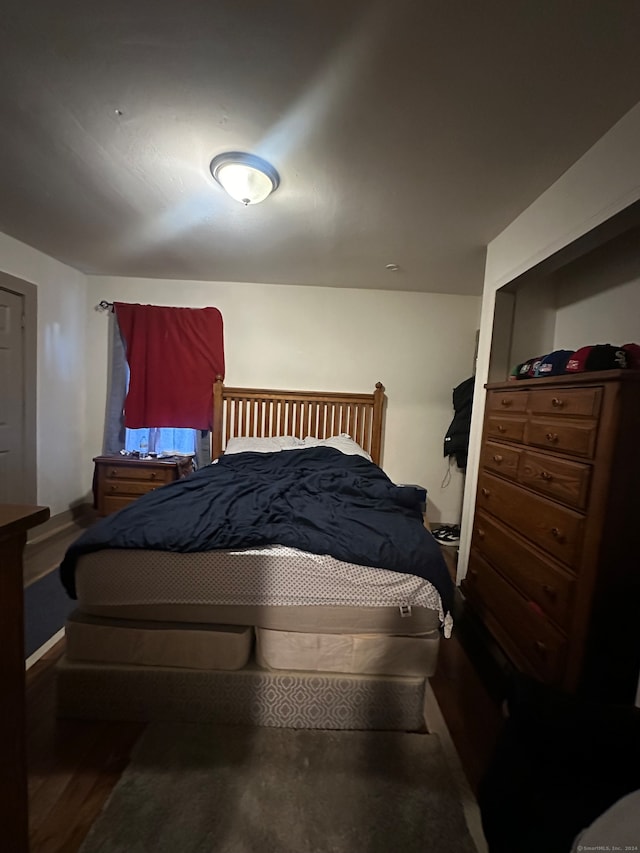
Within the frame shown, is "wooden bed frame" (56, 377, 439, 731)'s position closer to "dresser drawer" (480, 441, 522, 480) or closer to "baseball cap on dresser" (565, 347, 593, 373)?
"dresser drawer" (480, 441, 522, 480)

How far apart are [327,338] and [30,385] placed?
8.14 ft

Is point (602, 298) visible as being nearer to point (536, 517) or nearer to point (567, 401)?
point (567, 401)

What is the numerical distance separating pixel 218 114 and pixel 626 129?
147 cm

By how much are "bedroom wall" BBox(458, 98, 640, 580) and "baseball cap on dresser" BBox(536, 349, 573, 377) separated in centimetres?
38

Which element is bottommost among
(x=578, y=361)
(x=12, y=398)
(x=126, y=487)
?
(x=126, y=487)

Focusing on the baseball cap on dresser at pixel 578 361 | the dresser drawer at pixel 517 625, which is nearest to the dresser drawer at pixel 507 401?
the baseball cap on dresser at pixel 578 361

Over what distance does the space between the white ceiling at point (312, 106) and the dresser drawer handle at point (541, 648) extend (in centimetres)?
195

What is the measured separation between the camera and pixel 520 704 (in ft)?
2.77

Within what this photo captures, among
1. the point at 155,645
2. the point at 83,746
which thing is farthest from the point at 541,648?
the point at 83,746

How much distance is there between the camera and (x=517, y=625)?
4.95 ft

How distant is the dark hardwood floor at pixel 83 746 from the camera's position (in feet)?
3.25

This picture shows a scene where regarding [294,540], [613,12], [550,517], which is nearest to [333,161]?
[613,12]

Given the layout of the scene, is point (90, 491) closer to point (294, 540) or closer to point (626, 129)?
point (294, 540)

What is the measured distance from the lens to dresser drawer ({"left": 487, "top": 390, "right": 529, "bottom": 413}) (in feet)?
5.35
